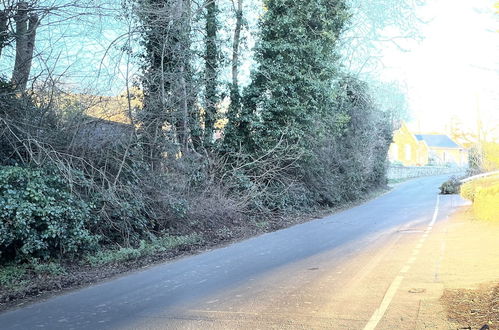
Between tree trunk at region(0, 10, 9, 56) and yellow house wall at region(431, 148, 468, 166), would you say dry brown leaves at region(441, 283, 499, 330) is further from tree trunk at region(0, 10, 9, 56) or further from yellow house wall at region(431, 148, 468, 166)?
yellow house wall at region(431, 148, 468, 166)

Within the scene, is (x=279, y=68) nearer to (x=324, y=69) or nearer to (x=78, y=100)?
(x=324, y=69)

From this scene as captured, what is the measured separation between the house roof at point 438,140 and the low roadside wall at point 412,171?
28.4 ft

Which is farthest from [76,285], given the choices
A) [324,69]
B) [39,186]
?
[324,69]

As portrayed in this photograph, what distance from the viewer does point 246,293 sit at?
758 centimetres

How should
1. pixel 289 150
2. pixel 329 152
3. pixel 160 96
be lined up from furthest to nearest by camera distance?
pixel 329 152 → pixel 289 150 → pixel 160 96

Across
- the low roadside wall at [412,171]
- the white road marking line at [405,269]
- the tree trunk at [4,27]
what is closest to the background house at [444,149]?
the low roadside wall at [412,171]

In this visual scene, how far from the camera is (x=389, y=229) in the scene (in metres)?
15.6

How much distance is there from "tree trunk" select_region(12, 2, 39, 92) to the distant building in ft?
214

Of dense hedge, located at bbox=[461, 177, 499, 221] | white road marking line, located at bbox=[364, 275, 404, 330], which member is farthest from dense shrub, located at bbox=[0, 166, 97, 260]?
dense hedge, located at bbox=[461, 177, 499, 221]

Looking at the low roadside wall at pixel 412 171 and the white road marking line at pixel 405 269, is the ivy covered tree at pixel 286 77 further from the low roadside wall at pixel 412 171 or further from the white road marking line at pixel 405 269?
the low roadside wall at pixel 412 171

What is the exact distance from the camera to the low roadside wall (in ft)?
189

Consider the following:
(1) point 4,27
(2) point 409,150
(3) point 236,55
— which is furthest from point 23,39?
(2) point 409,150

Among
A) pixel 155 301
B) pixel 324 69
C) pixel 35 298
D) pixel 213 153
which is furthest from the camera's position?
pixel 324 69

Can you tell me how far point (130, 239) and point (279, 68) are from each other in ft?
36.8
